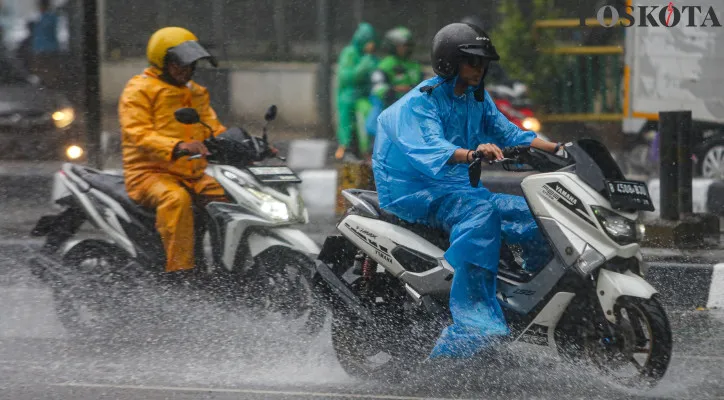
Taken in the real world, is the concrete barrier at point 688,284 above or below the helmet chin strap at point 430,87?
below

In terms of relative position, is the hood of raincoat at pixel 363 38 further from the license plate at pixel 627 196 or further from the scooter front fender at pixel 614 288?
the scooter front fender at pixel 614 288

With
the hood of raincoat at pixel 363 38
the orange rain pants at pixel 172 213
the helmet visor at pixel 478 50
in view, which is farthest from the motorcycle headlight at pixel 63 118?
the helmet visor at pixel 478 50

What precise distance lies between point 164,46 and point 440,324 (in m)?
2.51

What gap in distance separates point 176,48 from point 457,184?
2.15m

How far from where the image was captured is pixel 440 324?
208 inches

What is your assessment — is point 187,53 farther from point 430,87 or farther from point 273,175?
point 430,87

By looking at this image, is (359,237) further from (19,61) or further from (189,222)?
(19,61)

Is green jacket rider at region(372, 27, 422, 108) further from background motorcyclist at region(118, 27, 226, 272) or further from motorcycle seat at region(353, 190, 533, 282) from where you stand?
motorcycle seat at region(353, 190, 533, 282)

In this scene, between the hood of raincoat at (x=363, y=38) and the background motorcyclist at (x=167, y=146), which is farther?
the hood of raincoat at (x=363, y=38)

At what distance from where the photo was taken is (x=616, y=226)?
480 centimetres

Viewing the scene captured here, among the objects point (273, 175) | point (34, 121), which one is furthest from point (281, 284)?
point (34, 121)

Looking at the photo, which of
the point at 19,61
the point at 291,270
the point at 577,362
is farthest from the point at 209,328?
the point at 19,61

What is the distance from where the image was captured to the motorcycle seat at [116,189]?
672 cm

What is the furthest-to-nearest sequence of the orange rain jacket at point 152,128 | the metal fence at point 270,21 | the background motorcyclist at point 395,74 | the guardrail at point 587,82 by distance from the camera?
the metal fence at point 270,21
the guardrail at point 587,82
the background motorcyclist at point 395,74
the orange rain jacket at point 152,128
